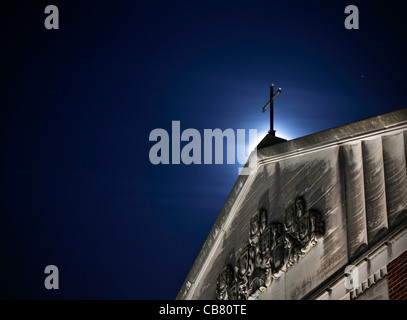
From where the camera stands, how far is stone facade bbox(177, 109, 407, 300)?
7250 mm

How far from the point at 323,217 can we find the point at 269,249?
147 centimetres

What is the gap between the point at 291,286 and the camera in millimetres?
8883

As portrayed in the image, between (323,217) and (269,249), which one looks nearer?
(323,217)

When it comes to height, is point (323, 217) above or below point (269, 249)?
above

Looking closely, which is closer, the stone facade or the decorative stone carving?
the stone facade

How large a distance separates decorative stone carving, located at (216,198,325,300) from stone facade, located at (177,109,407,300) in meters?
0.02

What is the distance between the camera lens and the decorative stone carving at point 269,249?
28.5 ft

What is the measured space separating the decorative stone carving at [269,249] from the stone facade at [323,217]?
0.06ft

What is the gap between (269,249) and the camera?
9641 mm

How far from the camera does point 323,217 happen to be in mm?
8531
